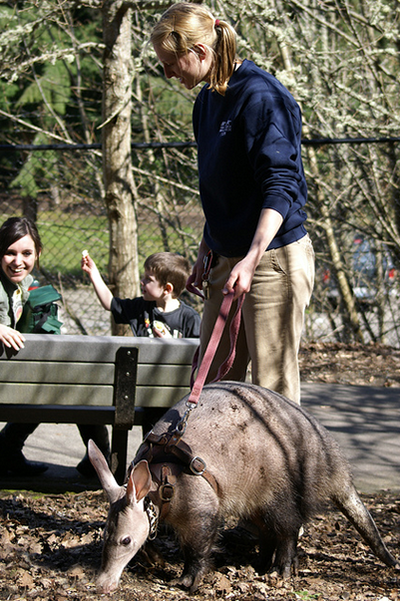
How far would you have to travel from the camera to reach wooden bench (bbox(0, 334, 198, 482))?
3182 millimetres

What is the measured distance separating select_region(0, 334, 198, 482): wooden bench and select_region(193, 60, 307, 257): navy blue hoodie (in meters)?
0.71

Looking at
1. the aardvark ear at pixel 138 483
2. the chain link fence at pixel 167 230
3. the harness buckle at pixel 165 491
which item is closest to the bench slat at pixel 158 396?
the harness buckle at pixel 165 491

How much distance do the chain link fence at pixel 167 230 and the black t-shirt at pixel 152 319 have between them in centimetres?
305

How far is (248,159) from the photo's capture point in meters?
2.66

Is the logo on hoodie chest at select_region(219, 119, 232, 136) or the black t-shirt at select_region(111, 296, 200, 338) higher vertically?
the logo on hoodie chest at select_region(219, 119, 232, 136)

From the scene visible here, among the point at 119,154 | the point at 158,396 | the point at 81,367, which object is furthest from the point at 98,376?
the point at 119,154

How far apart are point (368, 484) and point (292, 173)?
2.14m

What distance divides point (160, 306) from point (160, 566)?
1.91 m

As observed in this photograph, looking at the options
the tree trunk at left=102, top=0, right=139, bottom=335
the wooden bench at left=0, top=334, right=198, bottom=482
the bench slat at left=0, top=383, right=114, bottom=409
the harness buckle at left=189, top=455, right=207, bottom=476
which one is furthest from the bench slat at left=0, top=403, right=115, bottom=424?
the tree trunk at left=102, top=0, right=139, bottom=335

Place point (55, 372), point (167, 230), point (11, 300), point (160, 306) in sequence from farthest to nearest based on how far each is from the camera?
point (167, 230) < point (160, 306) < point (11, 300) < point (55, 372)

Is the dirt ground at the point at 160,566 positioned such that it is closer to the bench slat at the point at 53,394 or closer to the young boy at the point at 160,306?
the bench slat at the point at 53,394

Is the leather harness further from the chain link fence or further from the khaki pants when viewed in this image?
the chain link fence

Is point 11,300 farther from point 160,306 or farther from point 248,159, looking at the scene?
point 248,159

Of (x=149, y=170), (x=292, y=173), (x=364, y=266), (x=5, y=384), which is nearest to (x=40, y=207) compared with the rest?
(x=149, y=170)
